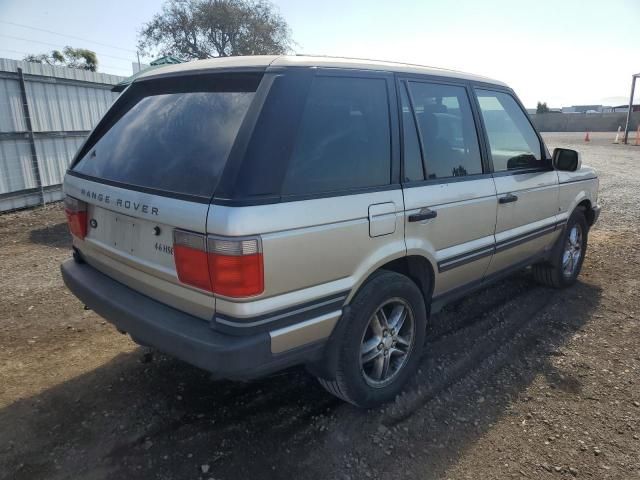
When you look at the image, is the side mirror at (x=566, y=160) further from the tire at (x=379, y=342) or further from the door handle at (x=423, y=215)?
the tire at (x=379, y=342)

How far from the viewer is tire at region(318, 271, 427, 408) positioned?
2.55 m

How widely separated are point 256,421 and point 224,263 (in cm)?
120

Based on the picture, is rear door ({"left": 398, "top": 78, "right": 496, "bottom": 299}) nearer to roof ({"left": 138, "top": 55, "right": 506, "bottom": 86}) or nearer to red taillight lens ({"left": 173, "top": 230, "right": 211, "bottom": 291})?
roof ({"left": 138, "top": 55, "right": 506, "bottom": 86})

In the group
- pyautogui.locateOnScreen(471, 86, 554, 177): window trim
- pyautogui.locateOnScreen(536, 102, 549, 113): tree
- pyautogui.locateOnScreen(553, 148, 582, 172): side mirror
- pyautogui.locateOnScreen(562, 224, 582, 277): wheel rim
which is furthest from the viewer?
pyautogui.locateOnScreen(536, 102, 549, 113): tree

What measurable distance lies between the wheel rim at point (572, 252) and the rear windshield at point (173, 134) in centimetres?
373

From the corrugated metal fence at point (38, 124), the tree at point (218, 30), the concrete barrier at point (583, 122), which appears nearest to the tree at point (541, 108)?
the concrete barrier at point (583, 122)

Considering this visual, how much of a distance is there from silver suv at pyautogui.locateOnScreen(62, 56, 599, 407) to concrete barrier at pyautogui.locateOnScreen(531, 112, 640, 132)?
39.1 metres

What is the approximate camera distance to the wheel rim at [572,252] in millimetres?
4676

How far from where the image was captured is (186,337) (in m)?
2.17

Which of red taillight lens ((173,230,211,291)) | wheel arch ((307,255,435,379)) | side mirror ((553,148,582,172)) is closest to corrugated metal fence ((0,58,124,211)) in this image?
red taillight lens ((173,230,211,291))

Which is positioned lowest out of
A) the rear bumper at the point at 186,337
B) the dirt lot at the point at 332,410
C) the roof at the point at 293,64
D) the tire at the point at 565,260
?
the dirt lot at the point at 332,410

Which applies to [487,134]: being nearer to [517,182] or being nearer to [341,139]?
[517,182]

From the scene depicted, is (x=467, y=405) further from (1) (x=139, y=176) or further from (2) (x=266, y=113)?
(1) (x=139, y=176)

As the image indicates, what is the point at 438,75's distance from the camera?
10.3ft
